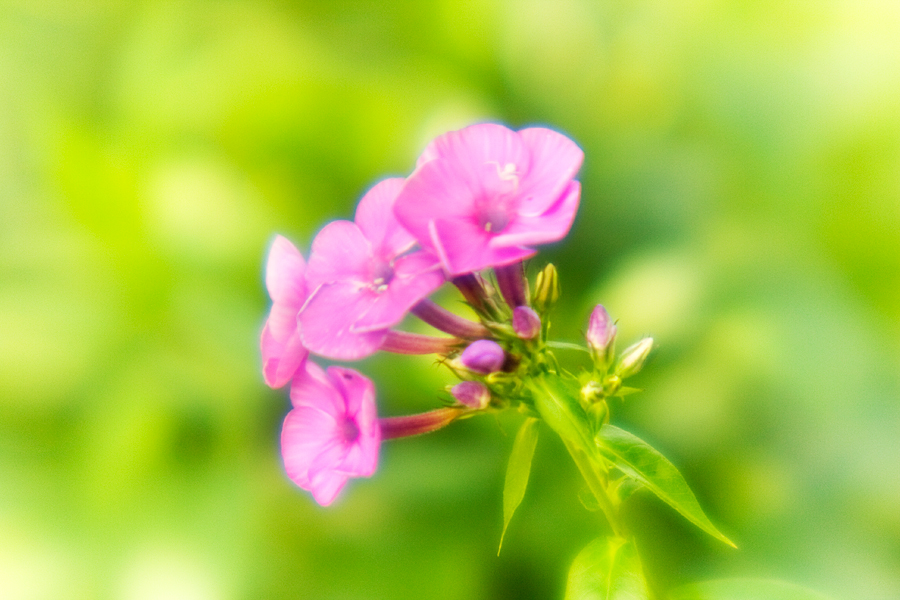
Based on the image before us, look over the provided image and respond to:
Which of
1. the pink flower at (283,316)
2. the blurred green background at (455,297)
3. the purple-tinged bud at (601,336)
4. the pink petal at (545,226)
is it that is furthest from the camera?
the blurred green background at (455,297)

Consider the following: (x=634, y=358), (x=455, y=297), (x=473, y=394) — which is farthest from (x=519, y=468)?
(x=455, y=297)

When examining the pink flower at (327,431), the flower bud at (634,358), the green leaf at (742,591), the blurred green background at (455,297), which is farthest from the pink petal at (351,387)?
the blurred green background at (455,297)

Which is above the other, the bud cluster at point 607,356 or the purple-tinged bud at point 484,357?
the purple-tinged bud at point 484,357

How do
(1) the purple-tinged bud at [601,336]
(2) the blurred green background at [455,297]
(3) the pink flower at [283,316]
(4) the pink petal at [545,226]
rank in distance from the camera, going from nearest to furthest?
1. (4) the pink petal at [545,226]
2. (3) the pink flower at [283,316]
3. (1) the purple-tinged bud at [601,336]
4. (2) the blurred green background at [455,297]

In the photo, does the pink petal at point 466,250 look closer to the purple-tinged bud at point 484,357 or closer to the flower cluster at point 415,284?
the flower cluster at point 415,284

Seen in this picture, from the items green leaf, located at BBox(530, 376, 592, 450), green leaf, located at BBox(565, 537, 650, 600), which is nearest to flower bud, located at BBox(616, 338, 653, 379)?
green leaf, located at BBox(530, 376, 592, 450)

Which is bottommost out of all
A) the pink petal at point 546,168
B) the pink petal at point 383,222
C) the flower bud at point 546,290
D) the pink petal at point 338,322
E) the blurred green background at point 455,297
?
the blurred green background at point 455,297

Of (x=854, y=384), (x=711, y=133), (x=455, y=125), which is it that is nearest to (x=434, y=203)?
(x=455, y=125)

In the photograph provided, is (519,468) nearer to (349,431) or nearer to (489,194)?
(349,431)
